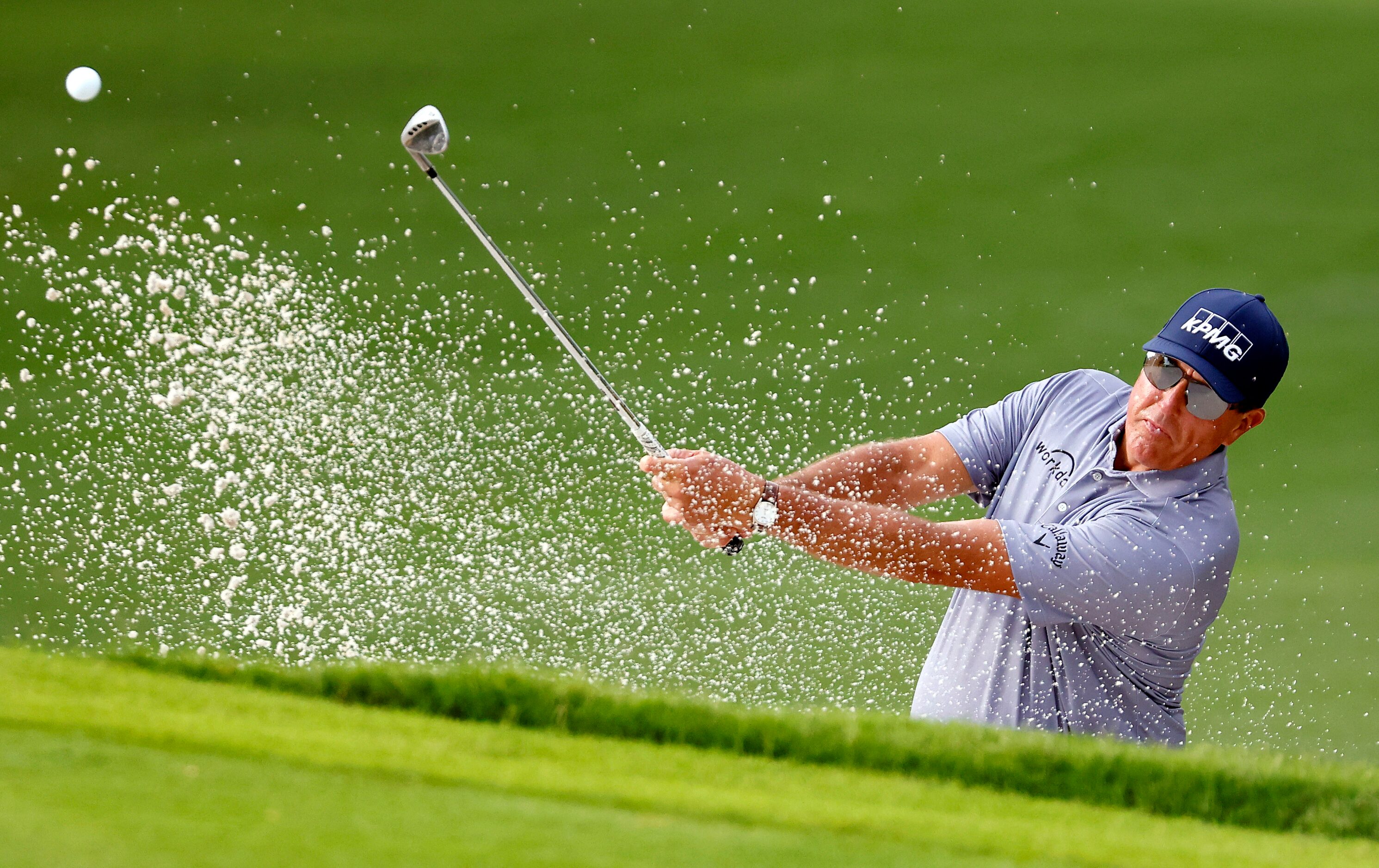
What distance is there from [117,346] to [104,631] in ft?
5.27

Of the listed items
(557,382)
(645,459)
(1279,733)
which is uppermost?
(557,382)

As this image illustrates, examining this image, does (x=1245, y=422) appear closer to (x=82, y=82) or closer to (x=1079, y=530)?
(x=1079, y=530)

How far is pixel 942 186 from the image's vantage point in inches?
190

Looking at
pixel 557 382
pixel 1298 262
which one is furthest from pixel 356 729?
pixel 1298 262

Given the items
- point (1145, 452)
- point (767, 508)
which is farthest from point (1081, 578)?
point (767, 508)

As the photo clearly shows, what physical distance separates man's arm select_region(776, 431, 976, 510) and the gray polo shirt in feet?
0.09

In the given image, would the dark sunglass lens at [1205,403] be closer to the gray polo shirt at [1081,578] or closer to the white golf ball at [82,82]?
the gray polo shirt at [1081,578]

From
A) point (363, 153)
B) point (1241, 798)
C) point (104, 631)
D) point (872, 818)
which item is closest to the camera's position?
point (872, 818)

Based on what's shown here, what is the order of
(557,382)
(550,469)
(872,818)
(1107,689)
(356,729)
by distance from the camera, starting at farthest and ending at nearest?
(557,382) → (550,469) → (1107,689) → (356,729) → (872,818)

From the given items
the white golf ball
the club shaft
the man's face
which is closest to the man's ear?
the man's face

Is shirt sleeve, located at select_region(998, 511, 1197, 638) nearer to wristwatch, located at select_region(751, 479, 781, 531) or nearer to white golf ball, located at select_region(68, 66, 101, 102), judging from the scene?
wristwatch, located at select_region(751, 479, 781, 531)

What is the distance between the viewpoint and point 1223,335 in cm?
195

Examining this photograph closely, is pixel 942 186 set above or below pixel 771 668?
above

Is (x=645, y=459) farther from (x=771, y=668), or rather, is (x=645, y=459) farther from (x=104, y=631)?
(x=104, y=631)
